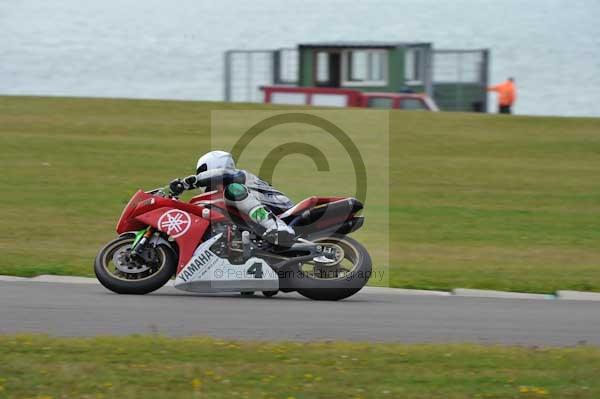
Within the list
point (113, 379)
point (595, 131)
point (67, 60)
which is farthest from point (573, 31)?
point (113, 379)

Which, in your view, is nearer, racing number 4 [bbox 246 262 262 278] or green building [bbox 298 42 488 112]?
racing number 4 [bbox 246 262 262 278]

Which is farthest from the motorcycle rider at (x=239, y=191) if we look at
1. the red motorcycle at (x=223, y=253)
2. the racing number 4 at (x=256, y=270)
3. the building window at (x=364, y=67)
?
the building window at (x=364, y=67)

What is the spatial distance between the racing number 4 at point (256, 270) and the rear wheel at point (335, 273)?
34cm

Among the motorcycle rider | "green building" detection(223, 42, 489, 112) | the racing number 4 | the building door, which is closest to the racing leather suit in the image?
the motorcycle rider

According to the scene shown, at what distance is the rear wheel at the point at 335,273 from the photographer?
10.1 m

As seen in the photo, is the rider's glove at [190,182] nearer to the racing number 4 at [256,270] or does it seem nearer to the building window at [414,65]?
the racing number 4 at [256,270]

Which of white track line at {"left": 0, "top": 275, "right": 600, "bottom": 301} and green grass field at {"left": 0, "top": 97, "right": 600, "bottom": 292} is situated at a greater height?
green grass field at {"left": 0, "top": 97, "right": 600, "bottom": 292}

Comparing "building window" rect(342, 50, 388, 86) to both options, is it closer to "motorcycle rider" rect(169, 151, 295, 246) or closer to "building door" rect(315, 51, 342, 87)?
"building door" rect(315, 51, 342, 87)

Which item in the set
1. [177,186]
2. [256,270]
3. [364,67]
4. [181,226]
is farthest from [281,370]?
[364,67]

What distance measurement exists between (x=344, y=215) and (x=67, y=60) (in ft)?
199

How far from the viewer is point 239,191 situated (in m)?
10.0

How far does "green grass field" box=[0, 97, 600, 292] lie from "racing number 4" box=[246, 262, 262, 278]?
2.22 meters

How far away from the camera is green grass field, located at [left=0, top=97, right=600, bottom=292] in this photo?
43.1 ft

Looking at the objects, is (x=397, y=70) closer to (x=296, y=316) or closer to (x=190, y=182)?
(x=190, y=182)
